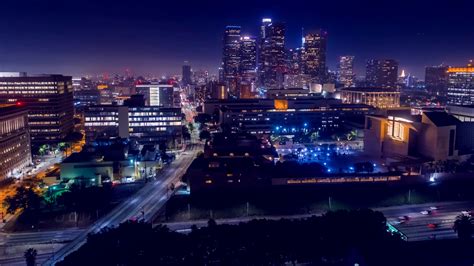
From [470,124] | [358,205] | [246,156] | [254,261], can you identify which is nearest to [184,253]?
[254,261]

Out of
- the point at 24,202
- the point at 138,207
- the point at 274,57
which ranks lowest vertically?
the point at 138,207

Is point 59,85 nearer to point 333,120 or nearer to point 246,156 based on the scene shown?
point 246,156

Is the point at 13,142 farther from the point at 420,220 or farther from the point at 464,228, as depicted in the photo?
the point at 464,228

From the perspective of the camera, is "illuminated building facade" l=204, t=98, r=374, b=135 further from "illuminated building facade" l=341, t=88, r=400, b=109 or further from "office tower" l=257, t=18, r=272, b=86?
"office tower" l=257, t=18, r=272, b=86

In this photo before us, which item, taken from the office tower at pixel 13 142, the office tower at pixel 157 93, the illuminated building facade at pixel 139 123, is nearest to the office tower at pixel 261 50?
the office tower at pixel 157 93

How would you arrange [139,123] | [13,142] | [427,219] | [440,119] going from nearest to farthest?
[427,219], [13,142], [440,119], [139,123]

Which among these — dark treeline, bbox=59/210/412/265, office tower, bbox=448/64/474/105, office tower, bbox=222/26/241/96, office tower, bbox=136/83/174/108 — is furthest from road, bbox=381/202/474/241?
office tower, bbox=222/26/241/96

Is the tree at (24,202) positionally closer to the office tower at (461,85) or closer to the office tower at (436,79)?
the office tower at (461,85)

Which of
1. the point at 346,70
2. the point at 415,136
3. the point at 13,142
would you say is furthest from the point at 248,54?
the point at 13,142
